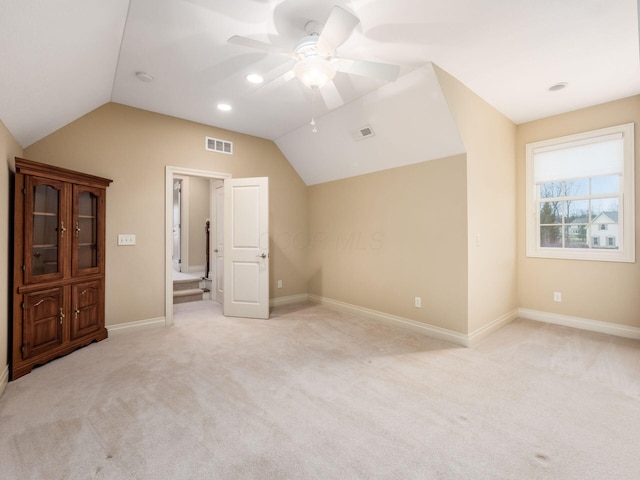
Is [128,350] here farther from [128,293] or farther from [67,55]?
[67,55]

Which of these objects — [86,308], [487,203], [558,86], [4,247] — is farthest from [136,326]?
[558,86]

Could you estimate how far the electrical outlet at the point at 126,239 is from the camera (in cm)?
359

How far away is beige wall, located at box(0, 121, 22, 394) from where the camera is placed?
2322 mm

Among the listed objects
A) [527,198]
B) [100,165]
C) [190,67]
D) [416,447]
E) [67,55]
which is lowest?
[416,447]

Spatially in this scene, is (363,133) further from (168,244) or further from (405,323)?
(168,244)

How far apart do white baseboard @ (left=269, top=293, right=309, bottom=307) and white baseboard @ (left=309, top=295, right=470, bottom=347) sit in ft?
1.35

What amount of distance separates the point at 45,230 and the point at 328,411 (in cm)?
304

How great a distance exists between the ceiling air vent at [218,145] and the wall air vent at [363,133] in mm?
1918

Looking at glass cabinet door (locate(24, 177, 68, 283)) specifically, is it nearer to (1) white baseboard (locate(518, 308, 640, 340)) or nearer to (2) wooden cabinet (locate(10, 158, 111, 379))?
(2) wooden cabinet (locate(10, 158, 111, 379))

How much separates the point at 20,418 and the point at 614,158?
240 inches

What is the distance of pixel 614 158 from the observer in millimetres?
3479

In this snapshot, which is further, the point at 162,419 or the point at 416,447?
the point at 162,419

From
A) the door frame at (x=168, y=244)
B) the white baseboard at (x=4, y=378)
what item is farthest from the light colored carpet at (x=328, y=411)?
the door frame at (x=168, y=244)

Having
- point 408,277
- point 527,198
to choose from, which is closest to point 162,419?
point 408,277
